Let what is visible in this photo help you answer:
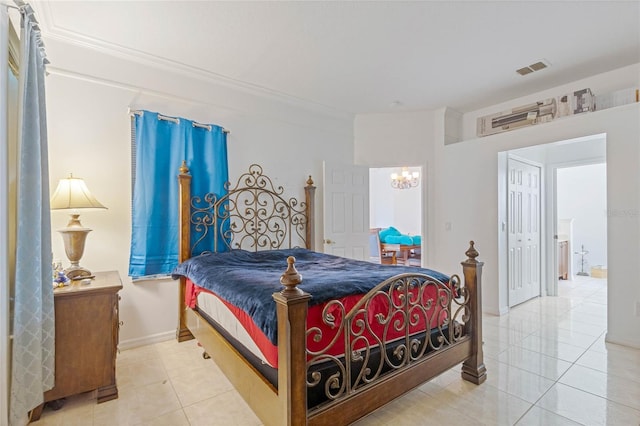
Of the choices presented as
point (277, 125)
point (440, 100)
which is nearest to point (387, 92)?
point (440, 100)

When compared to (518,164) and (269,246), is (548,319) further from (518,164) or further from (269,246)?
(269,246)

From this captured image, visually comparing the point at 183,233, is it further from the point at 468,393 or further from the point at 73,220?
the point at 468,393

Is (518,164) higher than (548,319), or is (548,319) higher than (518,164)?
(518,164)

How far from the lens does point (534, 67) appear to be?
321cm

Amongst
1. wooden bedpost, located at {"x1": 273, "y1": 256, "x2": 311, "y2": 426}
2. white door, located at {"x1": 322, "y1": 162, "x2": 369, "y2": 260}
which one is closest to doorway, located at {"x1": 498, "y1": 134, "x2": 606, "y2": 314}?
white door, located at {"x1": 322, "y1": 162, "x2": 369, "y2": 260}

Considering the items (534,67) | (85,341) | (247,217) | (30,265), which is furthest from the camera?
(247,217)

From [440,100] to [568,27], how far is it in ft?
5.34

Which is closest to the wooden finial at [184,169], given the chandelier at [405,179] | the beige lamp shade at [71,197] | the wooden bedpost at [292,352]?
the beige lamp shade at [71,197]

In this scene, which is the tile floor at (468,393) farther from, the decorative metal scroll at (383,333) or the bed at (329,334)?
the decorative metal scroll at (383,333)

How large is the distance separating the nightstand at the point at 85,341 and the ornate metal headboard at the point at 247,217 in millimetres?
1036

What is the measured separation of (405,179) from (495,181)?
4.68 m

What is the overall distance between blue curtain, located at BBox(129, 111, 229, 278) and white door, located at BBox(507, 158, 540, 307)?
371 cm

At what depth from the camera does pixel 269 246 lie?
381cm

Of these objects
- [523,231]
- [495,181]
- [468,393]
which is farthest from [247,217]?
[523,231]
